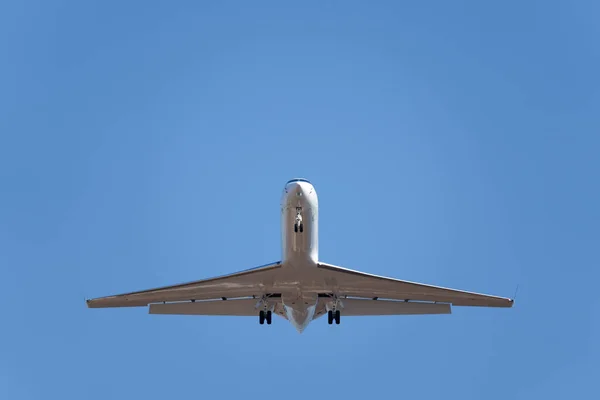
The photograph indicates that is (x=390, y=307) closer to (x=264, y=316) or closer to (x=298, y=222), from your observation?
(x=264, y=316)

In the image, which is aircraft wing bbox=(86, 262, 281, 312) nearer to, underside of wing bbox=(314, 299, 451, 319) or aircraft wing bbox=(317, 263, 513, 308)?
aircraft wing bbox=(317, 263, 513, 308)

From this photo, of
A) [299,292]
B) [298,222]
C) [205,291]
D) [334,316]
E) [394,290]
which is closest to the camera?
[298,222]

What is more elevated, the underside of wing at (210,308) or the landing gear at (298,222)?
the landing gear at (298,222)

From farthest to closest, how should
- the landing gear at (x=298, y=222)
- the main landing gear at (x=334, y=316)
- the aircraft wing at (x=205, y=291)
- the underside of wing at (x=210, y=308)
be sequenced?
the underside of wing at (x=210, y=308) → the main landing gear at (x=334, y=316) → the aircraft wing at (x=205, y=291) → the landing gear at (x=298, y=222)

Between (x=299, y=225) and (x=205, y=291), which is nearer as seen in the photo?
(x=299, y=225)

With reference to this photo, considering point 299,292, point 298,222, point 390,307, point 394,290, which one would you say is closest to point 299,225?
point 298,222

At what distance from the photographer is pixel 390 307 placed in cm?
4256

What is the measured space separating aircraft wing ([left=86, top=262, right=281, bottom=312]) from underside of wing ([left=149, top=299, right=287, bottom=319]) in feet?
1.12

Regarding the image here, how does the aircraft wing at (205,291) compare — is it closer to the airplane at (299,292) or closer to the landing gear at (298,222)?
the airplane at (299,292)

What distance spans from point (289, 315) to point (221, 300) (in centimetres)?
347

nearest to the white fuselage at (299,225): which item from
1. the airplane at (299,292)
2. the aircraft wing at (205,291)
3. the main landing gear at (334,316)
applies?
the airplane at (299,292)

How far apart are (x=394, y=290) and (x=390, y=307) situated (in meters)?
1.36

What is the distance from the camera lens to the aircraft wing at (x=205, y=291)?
4047 cm

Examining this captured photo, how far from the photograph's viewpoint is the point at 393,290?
136 ft
